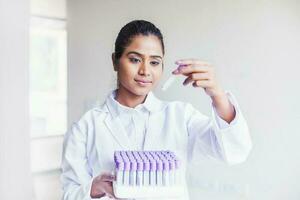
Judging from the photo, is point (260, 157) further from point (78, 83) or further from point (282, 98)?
point (78, 83)

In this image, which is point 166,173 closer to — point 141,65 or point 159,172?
point 159,172

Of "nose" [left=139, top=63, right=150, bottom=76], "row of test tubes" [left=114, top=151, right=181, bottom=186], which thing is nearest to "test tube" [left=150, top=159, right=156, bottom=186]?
"row of test tubes" [left=114, top=151, right=181, bottom=186]

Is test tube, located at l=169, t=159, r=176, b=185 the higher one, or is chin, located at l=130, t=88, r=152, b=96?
chin, located at l=130, t=88, r=152, b=96

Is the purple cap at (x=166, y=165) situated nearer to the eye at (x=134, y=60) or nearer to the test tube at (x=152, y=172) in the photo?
the test tube at (x=152, y=172)

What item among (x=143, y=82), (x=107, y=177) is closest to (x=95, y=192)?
(x=107, y=177)

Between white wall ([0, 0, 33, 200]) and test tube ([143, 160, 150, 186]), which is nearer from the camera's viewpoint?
test tube ([143, 160, 150, 186])

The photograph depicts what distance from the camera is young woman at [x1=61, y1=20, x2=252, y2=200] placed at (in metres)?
0.41

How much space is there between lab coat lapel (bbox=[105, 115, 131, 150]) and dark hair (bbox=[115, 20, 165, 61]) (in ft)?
0.23

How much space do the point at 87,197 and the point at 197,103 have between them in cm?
17

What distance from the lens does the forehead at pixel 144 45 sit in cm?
41

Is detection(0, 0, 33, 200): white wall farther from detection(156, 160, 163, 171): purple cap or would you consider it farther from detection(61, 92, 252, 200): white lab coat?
detection(156, 160, 163, 171): purple cap

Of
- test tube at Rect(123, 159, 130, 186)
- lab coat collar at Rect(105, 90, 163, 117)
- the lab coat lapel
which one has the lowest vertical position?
test tube at Rect(123, 159, 130, 186)

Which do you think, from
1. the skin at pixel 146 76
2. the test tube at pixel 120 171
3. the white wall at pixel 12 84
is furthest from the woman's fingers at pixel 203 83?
the white wall at pixel 12 84

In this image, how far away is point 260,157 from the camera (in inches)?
17.6
